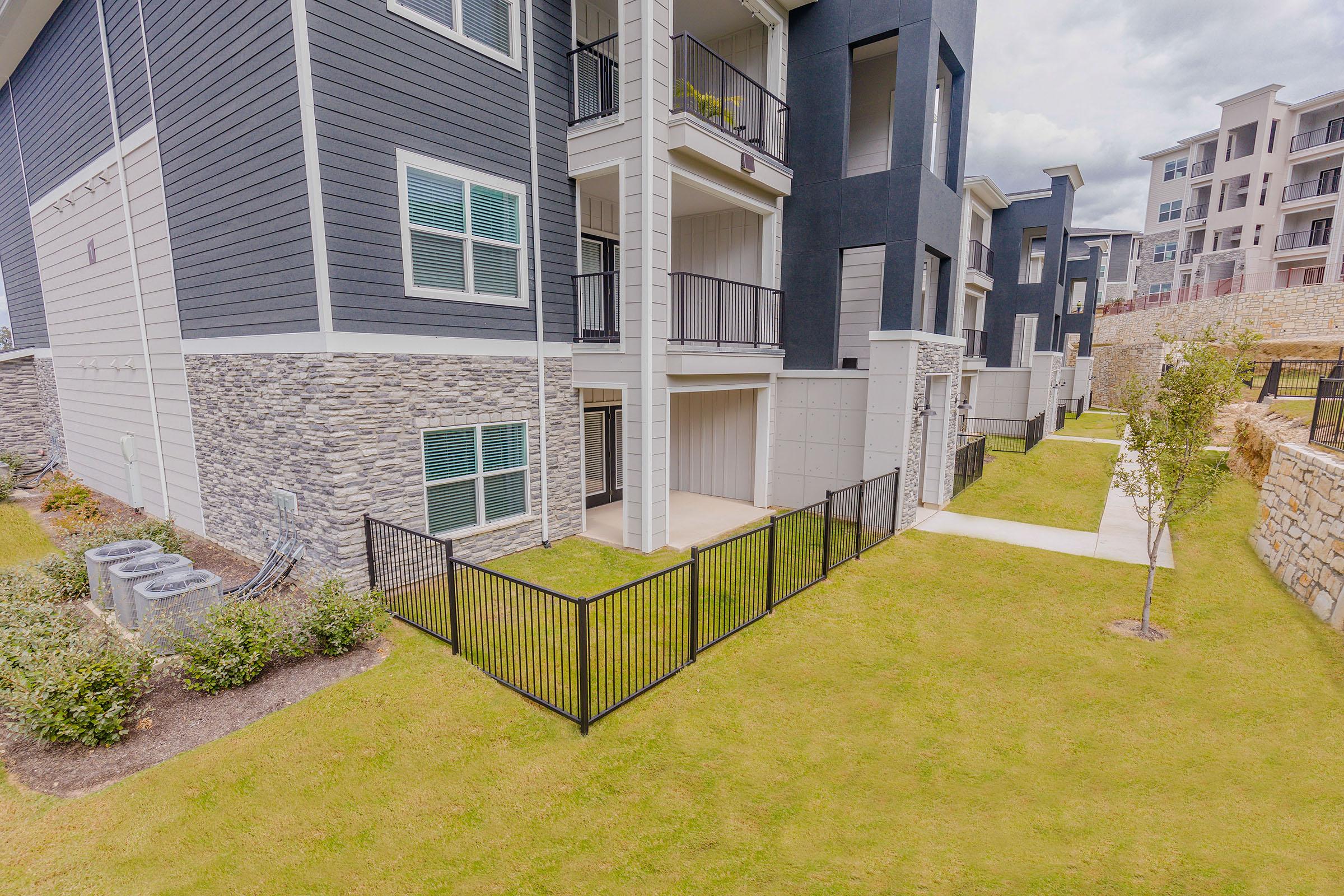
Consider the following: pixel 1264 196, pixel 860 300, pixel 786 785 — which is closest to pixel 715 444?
pixel 860 300

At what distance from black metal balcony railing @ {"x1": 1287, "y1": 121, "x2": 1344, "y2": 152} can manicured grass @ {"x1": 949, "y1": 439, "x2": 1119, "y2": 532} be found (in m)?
30.6

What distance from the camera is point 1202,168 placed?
3975 cm

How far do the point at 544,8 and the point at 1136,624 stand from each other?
12.9 metres

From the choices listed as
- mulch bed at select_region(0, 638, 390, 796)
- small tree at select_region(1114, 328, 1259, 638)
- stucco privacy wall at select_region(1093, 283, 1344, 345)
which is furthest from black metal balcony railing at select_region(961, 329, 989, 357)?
mulch bed at select_region(0, 638, 390, 796)

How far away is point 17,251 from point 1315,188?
59.4 meters

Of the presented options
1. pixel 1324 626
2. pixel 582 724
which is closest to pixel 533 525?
pixel 582 724

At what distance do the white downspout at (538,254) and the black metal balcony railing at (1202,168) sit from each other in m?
50.9

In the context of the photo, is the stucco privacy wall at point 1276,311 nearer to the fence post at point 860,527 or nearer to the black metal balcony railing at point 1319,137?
the black metal balcony railing at point 1319,137

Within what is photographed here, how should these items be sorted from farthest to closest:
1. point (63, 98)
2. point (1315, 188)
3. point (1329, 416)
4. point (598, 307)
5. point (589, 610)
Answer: point (1315, 188), point (63, 98), point (598, 307), point (1329, 416), point (589, 610)

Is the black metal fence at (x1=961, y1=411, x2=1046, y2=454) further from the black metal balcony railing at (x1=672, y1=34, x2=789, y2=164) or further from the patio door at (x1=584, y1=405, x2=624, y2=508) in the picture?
the patio door at (x1=584, y1=405, x2=624, y2=508)

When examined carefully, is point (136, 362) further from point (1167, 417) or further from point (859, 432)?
point (1167, 417)

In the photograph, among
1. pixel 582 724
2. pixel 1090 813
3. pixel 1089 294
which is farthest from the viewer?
pixel 1089 294

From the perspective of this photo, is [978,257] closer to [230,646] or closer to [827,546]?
[827,546]

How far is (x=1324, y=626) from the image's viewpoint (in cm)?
718
